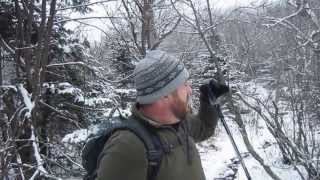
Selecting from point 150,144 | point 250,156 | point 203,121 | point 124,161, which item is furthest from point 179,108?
point 250,156

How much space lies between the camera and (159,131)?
2.00 meters

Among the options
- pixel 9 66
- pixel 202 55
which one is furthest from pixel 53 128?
pixel 202 55

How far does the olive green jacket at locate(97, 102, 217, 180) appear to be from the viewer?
1.83 metres

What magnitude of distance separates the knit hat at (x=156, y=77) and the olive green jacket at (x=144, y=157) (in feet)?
0.29

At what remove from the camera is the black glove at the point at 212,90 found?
2531mm

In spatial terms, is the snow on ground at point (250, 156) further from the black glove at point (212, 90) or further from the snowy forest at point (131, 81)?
the black glove at point (212, 90)

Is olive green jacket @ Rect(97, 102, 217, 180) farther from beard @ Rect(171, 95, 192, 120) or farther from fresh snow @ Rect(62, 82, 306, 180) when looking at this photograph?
fresh snow @ Rect(62, 82, 306, 180)

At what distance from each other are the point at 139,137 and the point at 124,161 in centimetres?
12

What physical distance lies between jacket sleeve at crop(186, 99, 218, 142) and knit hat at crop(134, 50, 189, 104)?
1.40ft

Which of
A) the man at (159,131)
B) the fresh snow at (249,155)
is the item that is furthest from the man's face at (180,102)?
the fresh snow at (249,155)

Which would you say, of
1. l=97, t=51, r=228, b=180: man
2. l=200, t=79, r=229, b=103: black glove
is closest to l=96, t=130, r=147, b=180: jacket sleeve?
l=97, t=51, r=228, b=180: man

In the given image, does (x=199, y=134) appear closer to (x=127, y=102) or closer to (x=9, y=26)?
(x=9, y=26)

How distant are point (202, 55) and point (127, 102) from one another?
7.44 metres

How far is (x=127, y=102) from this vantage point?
1129 centimetres
